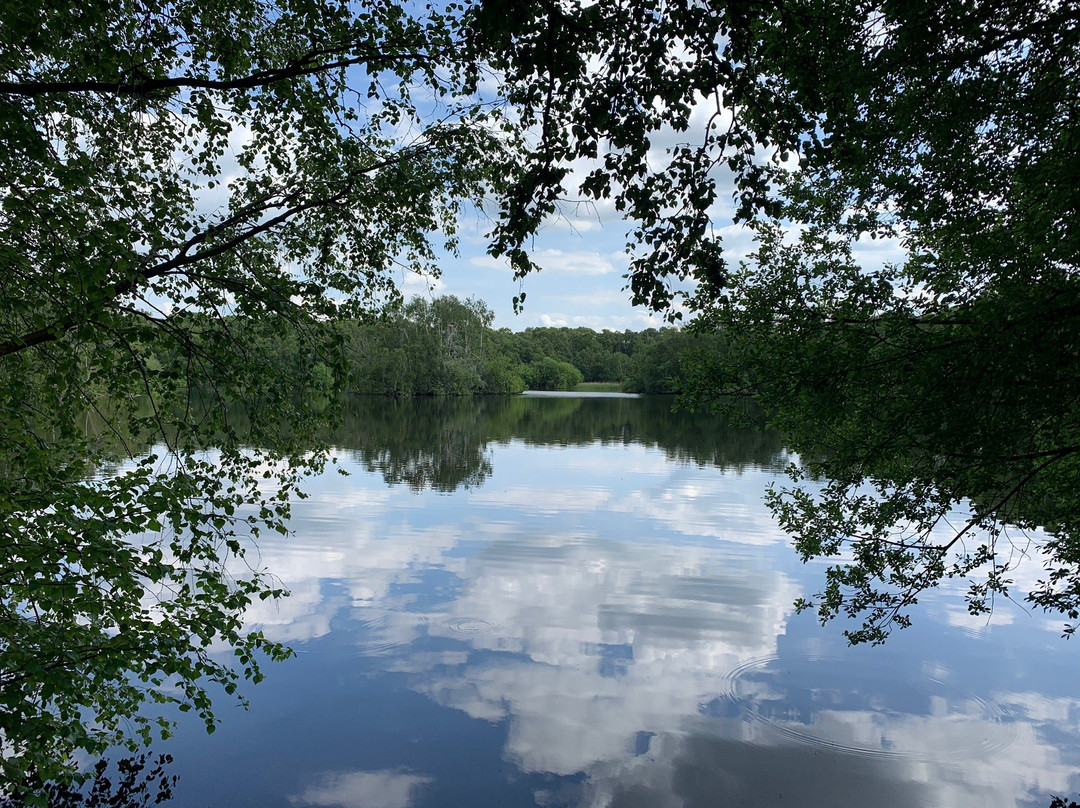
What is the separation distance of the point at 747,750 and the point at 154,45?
27.3ft

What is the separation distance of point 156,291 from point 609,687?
6.52 metres

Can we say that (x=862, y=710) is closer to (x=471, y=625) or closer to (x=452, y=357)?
(x=471, y=625)

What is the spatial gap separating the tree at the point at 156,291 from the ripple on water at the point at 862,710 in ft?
18.0

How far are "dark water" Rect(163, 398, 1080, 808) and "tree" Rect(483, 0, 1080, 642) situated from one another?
5.29 ft

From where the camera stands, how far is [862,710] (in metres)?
8.21

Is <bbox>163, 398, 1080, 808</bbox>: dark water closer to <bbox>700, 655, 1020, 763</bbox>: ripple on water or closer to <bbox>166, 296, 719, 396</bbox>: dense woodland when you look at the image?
<bbox>700, 655, 1020, 763</bbox>: ripple on water

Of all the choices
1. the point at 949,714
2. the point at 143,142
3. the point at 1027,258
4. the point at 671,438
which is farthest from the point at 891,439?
the point at 671,438

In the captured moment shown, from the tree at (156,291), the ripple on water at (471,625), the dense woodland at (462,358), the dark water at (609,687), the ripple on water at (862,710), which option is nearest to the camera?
the tree at (156,291)

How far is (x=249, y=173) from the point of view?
7.33m

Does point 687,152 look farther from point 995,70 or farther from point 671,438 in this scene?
point 671,438

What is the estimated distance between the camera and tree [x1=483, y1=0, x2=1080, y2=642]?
14.3 ft

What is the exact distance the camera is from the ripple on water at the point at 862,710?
24.4 feet

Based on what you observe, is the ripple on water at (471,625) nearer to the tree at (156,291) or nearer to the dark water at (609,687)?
the dark water at (609,687)

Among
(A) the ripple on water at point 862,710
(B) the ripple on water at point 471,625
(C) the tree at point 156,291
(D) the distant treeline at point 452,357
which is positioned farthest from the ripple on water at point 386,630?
(D) the distant treeline at point 452,357
